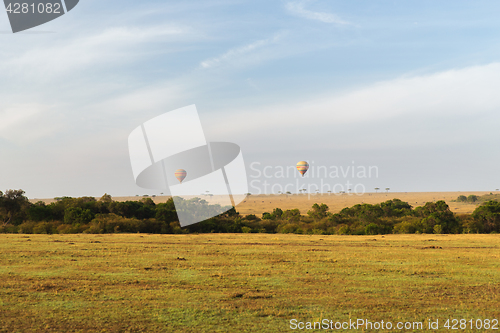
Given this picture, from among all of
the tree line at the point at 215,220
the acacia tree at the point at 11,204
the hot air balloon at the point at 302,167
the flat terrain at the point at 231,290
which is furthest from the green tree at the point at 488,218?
the acacia tree at the point at 11,204

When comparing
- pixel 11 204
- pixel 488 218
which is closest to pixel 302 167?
pixel 488 218

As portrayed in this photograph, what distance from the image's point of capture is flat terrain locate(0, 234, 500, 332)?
995 cm

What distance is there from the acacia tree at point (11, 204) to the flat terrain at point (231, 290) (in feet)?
111

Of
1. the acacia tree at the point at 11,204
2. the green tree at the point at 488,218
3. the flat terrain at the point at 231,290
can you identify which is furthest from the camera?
the acacia tree at the point at 11,204

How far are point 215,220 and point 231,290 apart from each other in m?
39.1

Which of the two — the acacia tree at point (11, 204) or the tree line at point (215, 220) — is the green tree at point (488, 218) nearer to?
the tree line at point (215, 220)

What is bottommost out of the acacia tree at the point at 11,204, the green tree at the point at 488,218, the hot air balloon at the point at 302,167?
the green tree at the point at 488,218

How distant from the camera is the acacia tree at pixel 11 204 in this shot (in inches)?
2047

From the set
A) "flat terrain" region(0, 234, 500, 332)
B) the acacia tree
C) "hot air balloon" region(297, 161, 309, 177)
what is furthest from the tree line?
"flat terrain" region(0, 234, 500, 332)

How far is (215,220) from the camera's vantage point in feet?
172

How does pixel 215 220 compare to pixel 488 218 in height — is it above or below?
above

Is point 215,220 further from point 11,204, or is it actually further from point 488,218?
point 488,218

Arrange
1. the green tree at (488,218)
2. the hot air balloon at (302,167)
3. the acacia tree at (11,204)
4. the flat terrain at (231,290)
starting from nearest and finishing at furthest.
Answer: the flat terrain at (231,290)
the green tree at (488,218)
the acacia tree at (11,204)
the hot air balloon at (302,167)

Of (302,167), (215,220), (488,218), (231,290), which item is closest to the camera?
(231,290)
